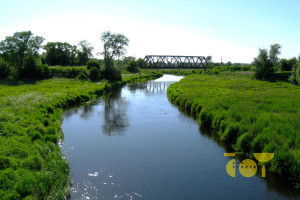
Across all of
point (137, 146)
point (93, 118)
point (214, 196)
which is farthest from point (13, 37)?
point (214, 196)

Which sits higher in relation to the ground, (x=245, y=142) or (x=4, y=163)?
(x=4, y=163)

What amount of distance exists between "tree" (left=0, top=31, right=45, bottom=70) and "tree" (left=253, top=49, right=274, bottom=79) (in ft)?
143

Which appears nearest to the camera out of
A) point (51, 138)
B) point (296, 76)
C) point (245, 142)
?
point (245, 142)

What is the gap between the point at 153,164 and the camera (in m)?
11.2

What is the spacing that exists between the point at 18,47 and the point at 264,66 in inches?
1826

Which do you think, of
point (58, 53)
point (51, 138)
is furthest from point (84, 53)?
point (51, 138)

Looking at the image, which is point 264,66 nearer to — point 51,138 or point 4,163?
point 51,138

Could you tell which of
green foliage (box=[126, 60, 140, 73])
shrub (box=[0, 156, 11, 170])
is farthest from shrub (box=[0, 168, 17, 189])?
green foliage (box=[126, 60, 140, 73])

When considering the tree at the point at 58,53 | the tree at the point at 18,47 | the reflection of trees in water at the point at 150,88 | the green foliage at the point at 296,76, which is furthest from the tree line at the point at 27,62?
the green foliage at the point at 296,76

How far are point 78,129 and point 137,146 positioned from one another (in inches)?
223

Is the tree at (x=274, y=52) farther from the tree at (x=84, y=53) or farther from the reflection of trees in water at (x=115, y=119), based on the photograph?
the tree at (x=84, y=53)

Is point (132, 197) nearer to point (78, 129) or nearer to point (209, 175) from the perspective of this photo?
point (209, 175)

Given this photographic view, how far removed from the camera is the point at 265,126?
1223 centimetres

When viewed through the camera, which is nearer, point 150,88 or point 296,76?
point 296,76
